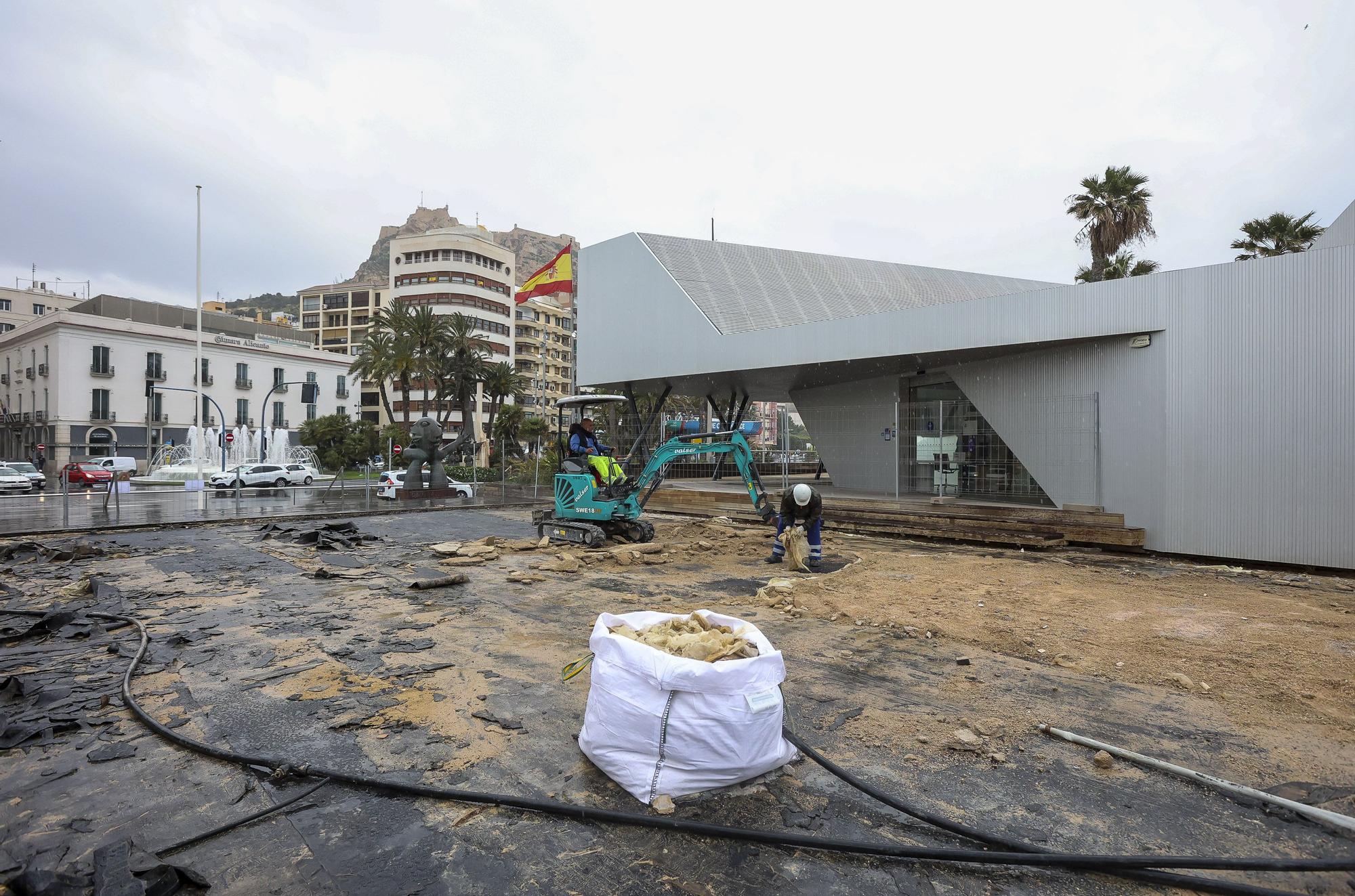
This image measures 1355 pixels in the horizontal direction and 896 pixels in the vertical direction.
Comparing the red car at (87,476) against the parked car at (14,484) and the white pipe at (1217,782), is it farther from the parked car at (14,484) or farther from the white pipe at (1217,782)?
the white pipe at (1217,782)

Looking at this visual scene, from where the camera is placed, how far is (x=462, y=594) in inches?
356

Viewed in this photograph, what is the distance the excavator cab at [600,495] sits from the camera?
42.5 feet

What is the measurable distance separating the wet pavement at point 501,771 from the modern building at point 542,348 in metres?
77.3

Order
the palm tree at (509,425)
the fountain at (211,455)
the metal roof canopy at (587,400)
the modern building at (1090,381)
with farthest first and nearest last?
the palm tree at (509,425) → the fountain at (211,455) → the metal roof canopy at (587,400) → the modern building at (1090,381)

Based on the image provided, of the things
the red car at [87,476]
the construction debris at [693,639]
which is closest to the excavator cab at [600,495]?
the construction debris at [693,639]

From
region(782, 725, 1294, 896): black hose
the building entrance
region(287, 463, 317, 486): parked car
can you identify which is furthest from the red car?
region(782, 725, 1294, 896): black hose

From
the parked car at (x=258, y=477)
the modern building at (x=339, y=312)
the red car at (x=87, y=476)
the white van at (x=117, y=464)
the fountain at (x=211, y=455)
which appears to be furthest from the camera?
the modern building at (x=339, y=312)

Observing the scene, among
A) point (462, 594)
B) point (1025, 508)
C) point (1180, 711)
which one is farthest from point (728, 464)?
point (1180, 711)

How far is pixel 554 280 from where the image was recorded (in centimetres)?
3064

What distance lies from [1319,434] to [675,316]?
15.6 metres

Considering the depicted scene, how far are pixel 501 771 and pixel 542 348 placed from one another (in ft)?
266

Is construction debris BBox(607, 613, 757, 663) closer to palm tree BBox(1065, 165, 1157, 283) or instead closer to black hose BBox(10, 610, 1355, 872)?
black hose BBox(10, 610, 1355, 872)

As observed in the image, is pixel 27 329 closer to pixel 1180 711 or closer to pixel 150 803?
pixel 150 803

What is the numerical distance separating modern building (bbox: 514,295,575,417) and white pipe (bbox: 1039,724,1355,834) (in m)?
80.2
